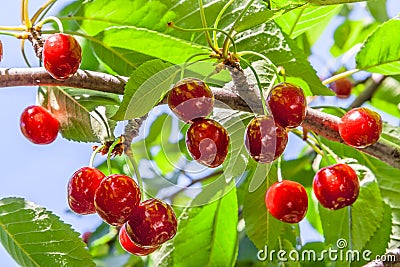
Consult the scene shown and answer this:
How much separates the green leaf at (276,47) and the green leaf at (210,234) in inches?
17.0

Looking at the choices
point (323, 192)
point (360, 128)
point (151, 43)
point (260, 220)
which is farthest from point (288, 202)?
point (151, 43)

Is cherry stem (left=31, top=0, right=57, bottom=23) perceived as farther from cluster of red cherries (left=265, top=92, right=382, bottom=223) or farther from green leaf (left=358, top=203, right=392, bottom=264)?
green leaf (left=358, top=203, right=392, bottom=264)

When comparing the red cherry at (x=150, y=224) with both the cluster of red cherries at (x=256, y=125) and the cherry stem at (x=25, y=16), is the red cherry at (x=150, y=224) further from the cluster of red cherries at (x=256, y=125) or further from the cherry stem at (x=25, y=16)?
the cherry stem at (x=25, y=16)

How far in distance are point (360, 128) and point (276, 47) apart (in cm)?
28

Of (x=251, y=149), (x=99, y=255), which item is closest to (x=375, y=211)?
(x=251, y=149)

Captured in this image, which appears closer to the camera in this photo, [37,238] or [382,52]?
[37,238]

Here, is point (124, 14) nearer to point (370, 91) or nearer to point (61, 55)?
point (61, 55)

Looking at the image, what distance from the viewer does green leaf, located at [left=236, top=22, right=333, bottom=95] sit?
4.23 feet

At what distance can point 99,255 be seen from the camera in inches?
85.2

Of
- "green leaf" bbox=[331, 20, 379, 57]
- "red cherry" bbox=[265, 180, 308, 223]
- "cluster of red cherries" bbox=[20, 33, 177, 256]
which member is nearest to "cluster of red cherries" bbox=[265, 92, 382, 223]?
"red cherry" bbox=[265, 180, 308, 223]

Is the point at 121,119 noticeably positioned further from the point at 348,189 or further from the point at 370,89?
the point at 370,89

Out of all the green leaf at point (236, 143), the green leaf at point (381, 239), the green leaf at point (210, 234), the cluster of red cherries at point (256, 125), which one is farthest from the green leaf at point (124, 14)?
the green leaf at point (381, 239)

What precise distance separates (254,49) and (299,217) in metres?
0.35

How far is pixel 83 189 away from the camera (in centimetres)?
107
